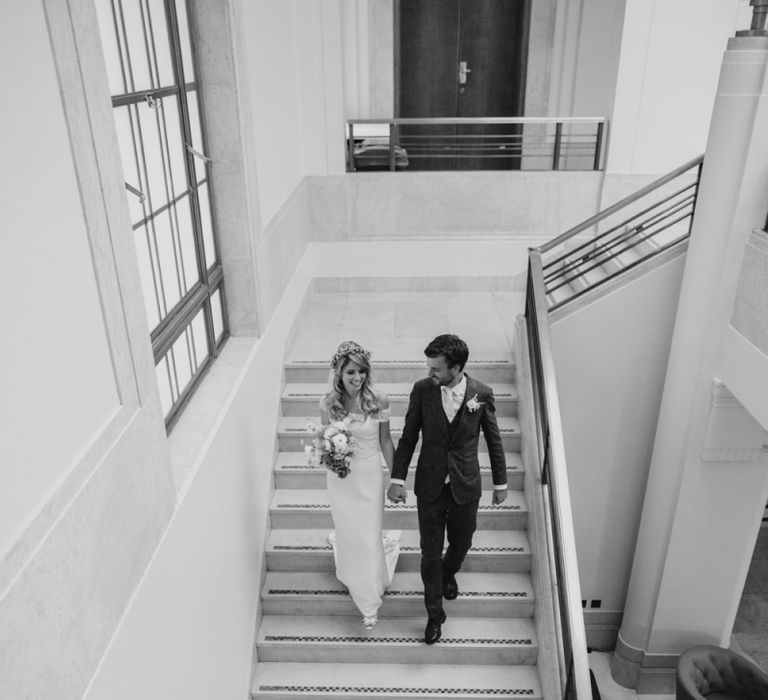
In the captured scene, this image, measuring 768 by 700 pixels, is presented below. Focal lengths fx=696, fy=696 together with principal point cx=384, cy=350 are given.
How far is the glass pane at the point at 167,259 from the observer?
387 centimetres

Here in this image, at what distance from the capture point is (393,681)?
503 cm

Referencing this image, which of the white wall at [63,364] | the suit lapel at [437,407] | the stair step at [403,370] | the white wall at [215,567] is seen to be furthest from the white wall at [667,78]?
the white wall at [63,364]

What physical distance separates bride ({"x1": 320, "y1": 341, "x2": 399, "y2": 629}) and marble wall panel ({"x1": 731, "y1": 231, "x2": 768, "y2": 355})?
2.58 m

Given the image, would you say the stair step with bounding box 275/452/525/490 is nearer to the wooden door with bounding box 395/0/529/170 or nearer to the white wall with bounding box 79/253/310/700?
the white wall with bounding box 79/253/310/700

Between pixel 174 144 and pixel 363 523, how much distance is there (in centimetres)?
273

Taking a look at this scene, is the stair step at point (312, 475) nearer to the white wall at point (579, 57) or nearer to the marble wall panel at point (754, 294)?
the marble wall panel at point (754, 294)

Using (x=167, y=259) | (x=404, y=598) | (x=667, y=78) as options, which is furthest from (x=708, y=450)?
(x=167, y=259)

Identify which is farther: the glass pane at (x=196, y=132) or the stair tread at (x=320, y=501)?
the stair tread at (x=320, y=501)

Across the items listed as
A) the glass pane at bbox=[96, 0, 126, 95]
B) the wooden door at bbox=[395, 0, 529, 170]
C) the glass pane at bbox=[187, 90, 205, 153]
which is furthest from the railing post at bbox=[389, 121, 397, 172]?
the glass pane at bbox=[96, 0, 126, 95]

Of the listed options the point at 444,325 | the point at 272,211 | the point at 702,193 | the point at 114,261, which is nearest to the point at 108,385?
the point at 114,261

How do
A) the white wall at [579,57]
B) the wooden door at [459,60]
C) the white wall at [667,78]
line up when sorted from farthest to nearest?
the wooden door at [459,60] → the white wall at [579,57] → the white wall at [667,78]

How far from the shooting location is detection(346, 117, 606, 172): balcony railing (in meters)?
7.79

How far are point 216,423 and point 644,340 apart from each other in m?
3.63

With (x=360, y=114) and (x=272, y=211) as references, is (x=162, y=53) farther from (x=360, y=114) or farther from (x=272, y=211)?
(x=360, y=114)
